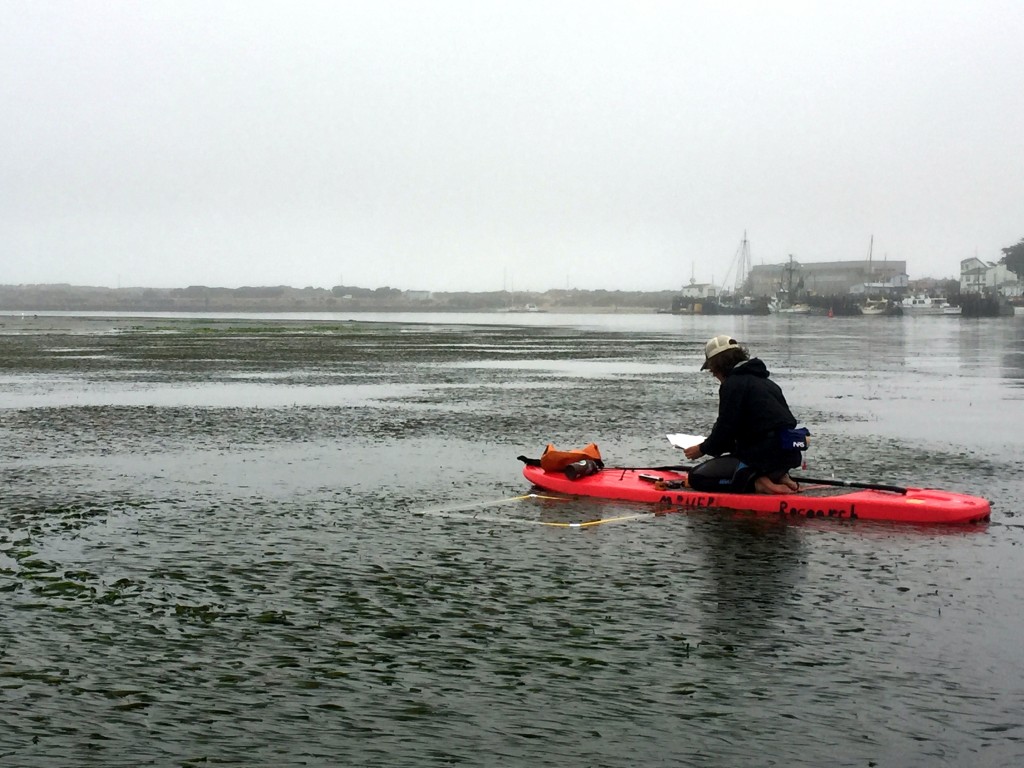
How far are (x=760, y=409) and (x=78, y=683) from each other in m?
8.03

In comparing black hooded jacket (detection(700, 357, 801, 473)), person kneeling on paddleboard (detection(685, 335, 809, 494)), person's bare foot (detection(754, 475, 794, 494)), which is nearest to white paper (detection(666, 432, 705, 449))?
person kneeling on paddleboard (detection(685, 335, 809, 494))

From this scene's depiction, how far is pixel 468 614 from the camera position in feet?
29.9

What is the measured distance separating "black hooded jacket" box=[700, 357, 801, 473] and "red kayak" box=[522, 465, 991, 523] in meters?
0.42

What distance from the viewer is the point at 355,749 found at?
21.0ft

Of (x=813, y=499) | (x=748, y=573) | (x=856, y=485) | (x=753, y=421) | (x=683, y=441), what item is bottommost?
(x=748, y=573)

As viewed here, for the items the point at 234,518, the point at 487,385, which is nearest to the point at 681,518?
the point at 234,518

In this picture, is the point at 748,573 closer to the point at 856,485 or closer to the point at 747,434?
the point at 747,434

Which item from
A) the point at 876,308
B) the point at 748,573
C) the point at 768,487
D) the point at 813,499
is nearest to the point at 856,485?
the point at 813,499

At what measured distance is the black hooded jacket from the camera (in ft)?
43.8

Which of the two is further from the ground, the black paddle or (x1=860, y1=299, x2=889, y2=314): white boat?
(x1=860, y1=299, x2=889, y2=314): white boat

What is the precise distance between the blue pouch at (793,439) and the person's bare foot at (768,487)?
1.50 ft

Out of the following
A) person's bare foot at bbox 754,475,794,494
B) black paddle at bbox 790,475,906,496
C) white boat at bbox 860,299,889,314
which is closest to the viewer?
black paddle at bbox 790,475,906,496

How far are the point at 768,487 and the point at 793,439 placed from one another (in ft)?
2.07

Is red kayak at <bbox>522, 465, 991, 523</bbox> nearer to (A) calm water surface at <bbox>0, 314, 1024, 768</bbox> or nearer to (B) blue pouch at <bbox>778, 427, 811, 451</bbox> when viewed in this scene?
(A) calm water surface at <bbox>0, 314, 1024, 768</bbox>
